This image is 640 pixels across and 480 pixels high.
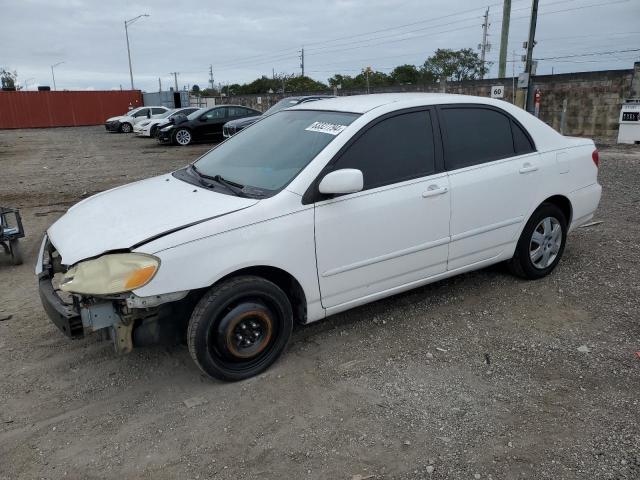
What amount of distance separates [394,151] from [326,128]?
515mm

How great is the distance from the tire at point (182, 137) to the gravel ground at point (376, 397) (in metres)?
15.6

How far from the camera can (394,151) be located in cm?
377

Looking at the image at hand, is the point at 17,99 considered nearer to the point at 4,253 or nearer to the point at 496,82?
the point at 496,82

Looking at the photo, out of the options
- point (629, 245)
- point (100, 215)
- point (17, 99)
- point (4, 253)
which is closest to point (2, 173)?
point (4, 253)

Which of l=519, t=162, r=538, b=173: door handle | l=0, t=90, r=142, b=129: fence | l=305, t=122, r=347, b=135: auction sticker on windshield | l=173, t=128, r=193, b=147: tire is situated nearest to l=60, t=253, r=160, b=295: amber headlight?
l=305, t=122, r=347, b=135: auction sticker on windshield

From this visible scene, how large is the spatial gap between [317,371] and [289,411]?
1.50 feet

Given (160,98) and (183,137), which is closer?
(183,137)

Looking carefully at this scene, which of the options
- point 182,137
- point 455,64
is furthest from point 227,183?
point 455,64

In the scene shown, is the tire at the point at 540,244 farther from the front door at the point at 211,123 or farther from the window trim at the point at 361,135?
the front door at the point at 211,123

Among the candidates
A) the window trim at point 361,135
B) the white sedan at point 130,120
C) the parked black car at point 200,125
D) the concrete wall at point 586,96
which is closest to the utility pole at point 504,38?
the concrete wall at point 586,96

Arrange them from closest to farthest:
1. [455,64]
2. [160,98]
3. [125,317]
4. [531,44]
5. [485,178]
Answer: [125,317]
[485,178]
[531,44]
[160,98]
[455,64]

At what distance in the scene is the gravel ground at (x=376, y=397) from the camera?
2650 millimetres

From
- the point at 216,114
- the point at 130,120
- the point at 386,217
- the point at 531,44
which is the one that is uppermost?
the point at 531,44

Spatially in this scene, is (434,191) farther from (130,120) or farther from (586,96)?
(130,120)
